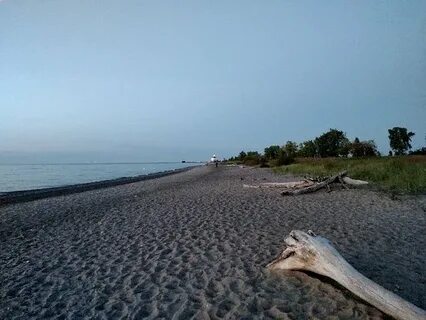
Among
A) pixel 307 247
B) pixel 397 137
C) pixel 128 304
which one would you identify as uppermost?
pixel 397 137

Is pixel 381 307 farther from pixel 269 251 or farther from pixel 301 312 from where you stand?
pixel 269 251

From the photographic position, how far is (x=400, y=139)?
72125 mm

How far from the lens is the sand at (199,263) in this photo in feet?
16.0

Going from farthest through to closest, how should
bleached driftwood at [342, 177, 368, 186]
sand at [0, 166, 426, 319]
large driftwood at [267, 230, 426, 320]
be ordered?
bleached driftwood at [342, 177, 368, 186], sand at [0, 166, 426, 319], large driftwood at [267, 230, 426, 320]

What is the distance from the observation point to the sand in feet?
16.0

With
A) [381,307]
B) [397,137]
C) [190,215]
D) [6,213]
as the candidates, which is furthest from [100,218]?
[397,137]

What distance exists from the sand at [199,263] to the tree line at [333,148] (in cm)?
4357

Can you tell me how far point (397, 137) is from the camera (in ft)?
239

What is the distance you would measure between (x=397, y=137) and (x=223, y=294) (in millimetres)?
77582

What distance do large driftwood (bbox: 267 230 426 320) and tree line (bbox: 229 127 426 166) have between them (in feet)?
159

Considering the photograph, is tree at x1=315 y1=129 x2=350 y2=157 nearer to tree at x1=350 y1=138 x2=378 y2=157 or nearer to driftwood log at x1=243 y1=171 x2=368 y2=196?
tree at x1=350 y1=138 x2=378 y2=157

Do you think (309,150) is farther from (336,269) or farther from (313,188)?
(336,269)

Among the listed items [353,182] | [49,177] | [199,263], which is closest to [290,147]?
[49,177]

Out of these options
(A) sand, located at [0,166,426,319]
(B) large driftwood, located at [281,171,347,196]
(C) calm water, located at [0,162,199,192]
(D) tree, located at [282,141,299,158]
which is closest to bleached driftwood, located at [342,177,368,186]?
(B) large driftwood, located at [281,171,347,196]
